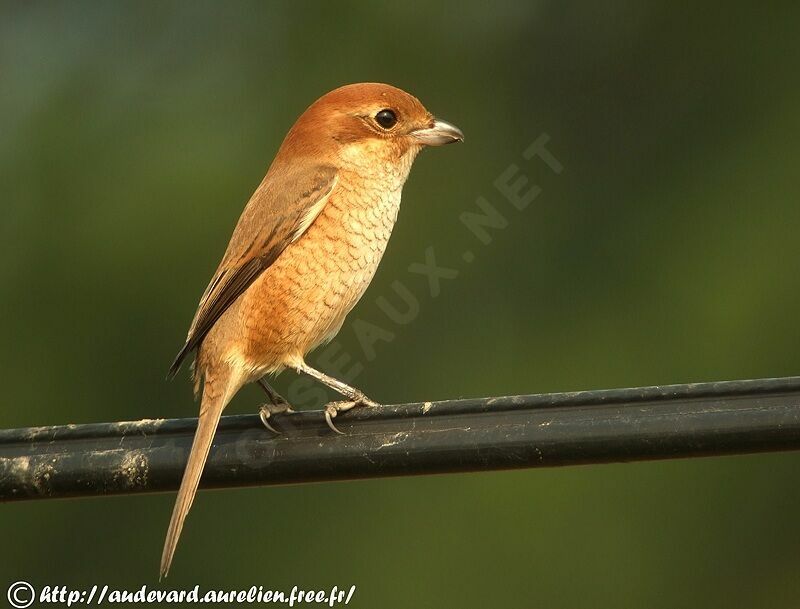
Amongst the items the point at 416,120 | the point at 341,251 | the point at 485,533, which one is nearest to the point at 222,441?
the point at 341,251

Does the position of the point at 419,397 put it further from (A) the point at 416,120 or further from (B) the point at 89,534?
(A) the point at 416,120

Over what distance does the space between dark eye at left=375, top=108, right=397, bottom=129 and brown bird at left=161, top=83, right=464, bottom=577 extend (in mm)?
77

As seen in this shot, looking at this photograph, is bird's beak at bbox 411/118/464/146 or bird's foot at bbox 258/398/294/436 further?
bird's beak at bbox 411/118/464/146

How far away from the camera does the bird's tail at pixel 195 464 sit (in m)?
3.20

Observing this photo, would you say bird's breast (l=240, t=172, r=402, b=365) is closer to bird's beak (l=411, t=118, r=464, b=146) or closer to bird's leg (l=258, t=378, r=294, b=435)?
bird's leg (l=258, t=378, r=294, b=435)

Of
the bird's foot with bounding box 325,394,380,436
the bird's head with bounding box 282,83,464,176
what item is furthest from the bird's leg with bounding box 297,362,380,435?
the bird's head with bounding box 282,83,464,176

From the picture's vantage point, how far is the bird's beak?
4555mm

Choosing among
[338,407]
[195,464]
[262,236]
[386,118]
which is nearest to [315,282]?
[262,236]

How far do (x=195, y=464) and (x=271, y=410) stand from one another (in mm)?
415

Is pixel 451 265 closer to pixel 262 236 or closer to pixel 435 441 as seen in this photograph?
pixel 262 236

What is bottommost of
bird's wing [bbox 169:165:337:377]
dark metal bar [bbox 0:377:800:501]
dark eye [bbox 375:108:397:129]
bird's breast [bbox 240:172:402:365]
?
dark metal bar [bbox 0:377:800:501]

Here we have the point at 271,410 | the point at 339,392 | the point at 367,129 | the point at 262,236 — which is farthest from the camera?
the point at 367,129

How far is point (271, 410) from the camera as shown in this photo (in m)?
3.58

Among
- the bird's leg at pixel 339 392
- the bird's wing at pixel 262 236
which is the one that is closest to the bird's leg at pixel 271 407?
the bird's leg at pixel 339 392
